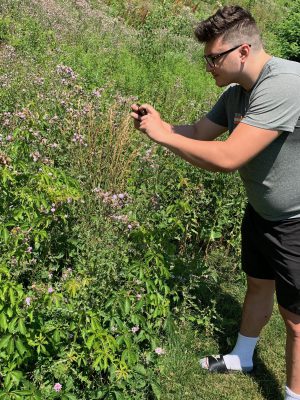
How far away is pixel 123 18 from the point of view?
11664mm

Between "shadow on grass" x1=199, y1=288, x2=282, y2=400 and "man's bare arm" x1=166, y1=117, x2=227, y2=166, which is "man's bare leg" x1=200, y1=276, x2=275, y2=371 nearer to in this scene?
"shadow on grass" x1=199, y1=288, x2=282, y2=400

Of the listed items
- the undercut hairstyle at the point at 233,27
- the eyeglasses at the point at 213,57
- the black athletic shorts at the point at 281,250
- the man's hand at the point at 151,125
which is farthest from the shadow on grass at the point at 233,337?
the undercut hairstyle at the point at 233,27

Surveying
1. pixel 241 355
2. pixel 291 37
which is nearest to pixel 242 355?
pixel 241 355

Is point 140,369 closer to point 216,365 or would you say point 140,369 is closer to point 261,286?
point 216,365

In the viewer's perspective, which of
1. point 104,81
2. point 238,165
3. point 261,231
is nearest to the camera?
point 238,165

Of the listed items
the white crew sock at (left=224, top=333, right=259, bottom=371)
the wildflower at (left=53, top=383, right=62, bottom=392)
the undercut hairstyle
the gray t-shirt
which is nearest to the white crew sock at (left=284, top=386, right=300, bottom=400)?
the white crew sock at (left=224, top=333, right=259, bottom=371)

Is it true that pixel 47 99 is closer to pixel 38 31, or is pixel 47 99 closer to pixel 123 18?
pixel 38 31

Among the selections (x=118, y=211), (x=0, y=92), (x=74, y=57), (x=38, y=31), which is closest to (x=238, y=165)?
(x=118, y=211)

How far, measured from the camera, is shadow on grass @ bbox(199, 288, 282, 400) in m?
3.51

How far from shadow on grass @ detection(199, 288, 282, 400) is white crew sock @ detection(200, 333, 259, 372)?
120 millimetres

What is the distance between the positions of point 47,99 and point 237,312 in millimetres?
2347

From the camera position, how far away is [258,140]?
2395 millimetres

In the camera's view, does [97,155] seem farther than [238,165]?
Yes

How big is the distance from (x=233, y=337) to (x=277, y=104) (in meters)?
2.07
